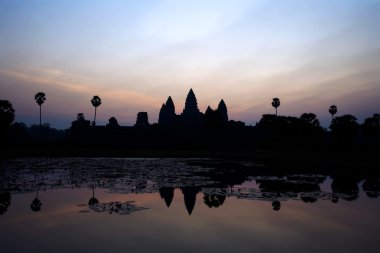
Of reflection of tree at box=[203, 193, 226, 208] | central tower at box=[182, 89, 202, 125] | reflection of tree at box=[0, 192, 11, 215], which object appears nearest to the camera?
reflection of tree at box=[0, 192, 11, 215]

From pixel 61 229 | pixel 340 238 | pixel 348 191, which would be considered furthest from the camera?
pixel 348 191

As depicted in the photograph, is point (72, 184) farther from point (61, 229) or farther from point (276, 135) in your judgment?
point (276, 135)

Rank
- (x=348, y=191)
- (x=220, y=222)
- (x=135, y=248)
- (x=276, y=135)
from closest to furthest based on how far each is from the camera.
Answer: (x=135, y=248) → (x=220, y=222) → (x=348, y=191) → (x=276, y=135)

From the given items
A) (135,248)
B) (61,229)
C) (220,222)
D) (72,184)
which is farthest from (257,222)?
(72,184)

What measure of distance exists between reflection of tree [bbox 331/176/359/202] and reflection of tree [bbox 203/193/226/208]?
621 cm

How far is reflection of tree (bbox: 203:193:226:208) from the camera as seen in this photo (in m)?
15.7

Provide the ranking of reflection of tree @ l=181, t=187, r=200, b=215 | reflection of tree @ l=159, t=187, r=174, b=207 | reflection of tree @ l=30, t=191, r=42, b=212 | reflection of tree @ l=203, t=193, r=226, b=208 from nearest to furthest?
reflection of tree @ l=30, t=191, r=42, b=212
reflection of tree @ l=181, t=187, r=200, b=215
reflection of tree @ l=203, t=193, r=226, b=208
reflection of tree @ l=159, t=187, r=174, b=207

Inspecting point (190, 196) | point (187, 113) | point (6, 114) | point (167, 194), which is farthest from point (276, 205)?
point (187, 113)

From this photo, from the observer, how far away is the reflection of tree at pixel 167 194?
53.7 feet

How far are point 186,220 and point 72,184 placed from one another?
11.1 metres

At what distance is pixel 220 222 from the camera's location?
40.3 ft

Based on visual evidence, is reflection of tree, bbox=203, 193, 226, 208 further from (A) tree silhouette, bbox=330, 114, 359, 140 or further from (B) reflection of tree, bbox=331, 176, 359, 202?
(A) tree silhouette, bbox=330, 114, 359, 140

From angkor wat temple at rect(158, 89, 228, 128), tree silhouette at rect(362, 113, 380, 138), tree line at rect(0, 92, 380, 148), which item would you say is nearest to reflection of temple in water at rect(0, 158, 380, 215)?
tree line at rect(0, 92, 380, 148)

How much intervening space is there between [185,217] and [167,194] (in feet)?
17.5
